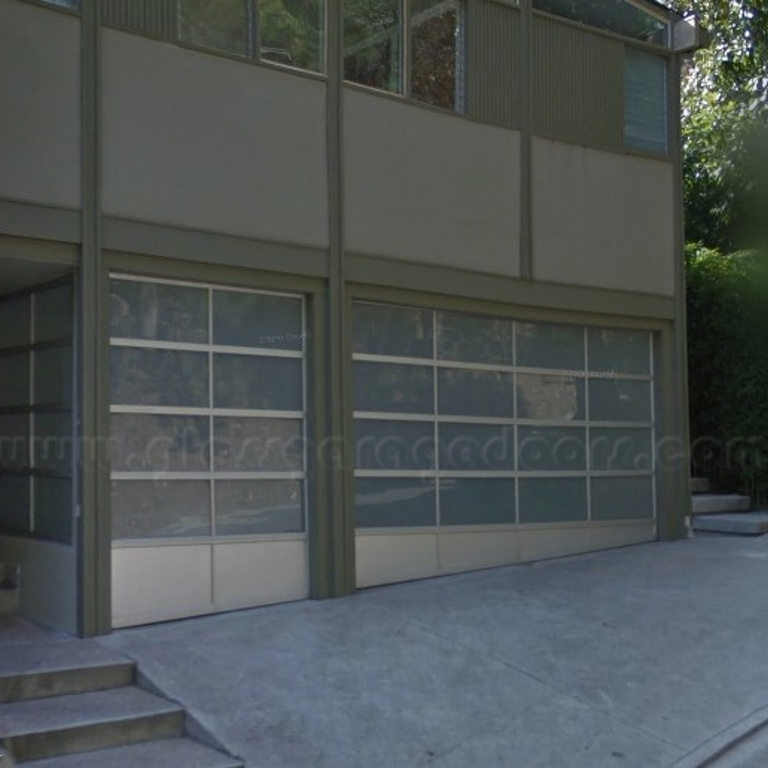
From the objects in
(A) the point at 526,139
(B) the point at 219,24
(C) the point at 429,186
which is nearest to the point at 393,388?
(C) the point at 429,186

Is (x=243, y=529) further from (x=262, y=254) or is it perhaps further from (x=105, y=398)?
(x=262, y=254)

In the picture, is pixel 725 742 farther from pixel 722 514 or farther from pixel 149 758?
pixel 722 514

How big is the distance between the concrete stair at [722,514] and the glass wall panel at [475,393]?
3.04m

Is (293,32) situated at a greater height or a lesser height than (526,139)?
greater

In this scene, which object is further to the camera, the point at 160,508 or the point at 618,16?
the point at 618,16

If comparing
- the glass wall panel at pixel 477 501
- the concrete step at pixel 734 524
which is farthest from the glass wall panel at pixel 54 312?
the concrete step at pixel 734 524

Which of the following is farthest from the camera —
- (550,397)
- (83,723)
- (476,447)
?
(550,397)

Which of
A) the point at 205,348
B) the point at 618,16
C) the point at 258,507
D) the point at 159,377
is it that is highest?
the point at 618,16

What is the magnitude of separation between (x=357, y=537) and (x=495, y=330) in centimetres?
259

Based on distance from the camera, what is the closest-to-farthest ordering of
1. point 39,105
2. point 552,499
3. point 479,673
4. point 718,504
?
point 479,673 → point 39,105 → point 552,499 → point 718,504

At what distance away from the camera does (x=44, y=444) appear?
8242 mm

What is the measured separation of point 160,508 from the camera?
8203 millimetres

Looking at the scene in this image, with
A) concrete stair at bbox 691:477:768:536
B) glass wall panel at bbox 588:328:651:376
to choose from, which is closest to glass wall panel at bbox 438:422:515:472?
glass wall panel at bbox 588:328:651:376

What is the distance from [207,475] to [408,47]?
14.0ft
